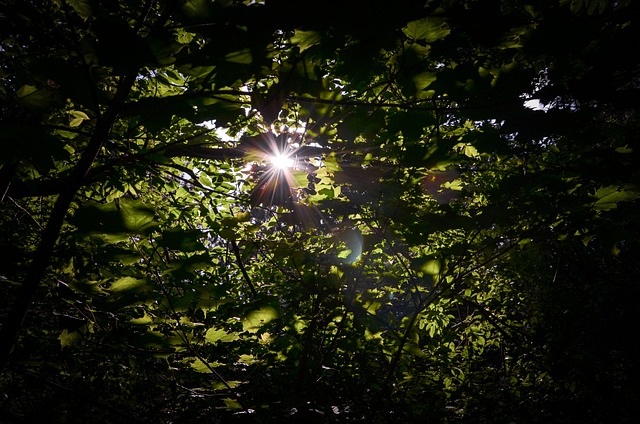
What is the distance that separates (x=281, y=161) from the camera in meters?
1.57

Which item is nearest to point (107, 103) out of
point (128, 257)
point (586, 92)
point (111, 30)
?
point (111, 30)

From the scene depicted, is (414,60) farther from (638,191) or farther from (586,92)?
(638,191)

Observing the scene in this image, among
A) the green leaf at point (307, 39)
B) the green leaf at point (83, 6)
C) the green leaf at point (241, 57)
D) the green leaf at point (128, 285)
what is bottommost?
the green leaf at point (128, 285)

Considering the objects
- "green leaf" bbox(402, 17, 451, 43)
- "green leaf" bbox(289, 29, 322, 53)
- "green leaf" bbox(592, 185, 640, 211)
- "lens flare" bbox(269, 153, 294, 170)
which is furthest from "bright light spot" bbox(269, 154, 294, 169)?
"green leaf" bbox(592, 185, 640, 211)

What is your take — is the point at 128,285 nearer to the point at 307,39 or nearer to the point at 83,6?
the point at 83,6

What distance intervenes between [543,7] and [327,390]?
3774 mm

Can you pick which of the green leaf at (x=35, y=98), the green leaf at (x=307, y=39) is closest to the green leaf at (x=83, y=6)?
the green leaf at (x=35, y=98)

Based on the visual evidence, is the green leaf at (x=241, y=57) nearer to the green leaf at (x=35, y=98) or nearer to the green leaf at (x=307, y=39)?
the green leaf at (x=307, y=39)

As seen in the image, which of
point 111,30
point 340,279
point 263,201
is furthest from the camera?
point 340,279

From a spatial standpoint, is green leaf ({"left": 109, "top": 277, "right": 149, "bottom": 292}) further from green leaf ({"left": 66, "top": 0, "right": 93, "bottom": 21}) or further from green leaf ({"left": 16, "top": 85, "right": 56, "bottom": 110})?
green leaf ({"left": 66, "top": 0, "right": 93, "bottom": 21})

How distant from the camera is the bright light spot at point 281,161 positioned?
1524 mm

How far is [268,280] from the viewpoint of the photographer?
3.93 m

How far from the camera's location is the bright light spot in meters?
1.52

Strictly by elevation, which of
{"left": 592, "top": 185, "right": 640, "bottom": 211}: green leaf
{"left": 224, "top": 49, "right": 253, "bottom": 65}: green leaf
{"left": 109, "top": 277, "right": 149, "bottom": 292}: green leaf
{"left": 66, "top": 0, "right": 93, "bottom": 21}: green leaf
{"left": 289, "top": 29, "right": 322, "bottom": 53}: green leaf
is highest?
{"left": 66, "top": 0, "right": 93, "bottom": 21}: green leaf
